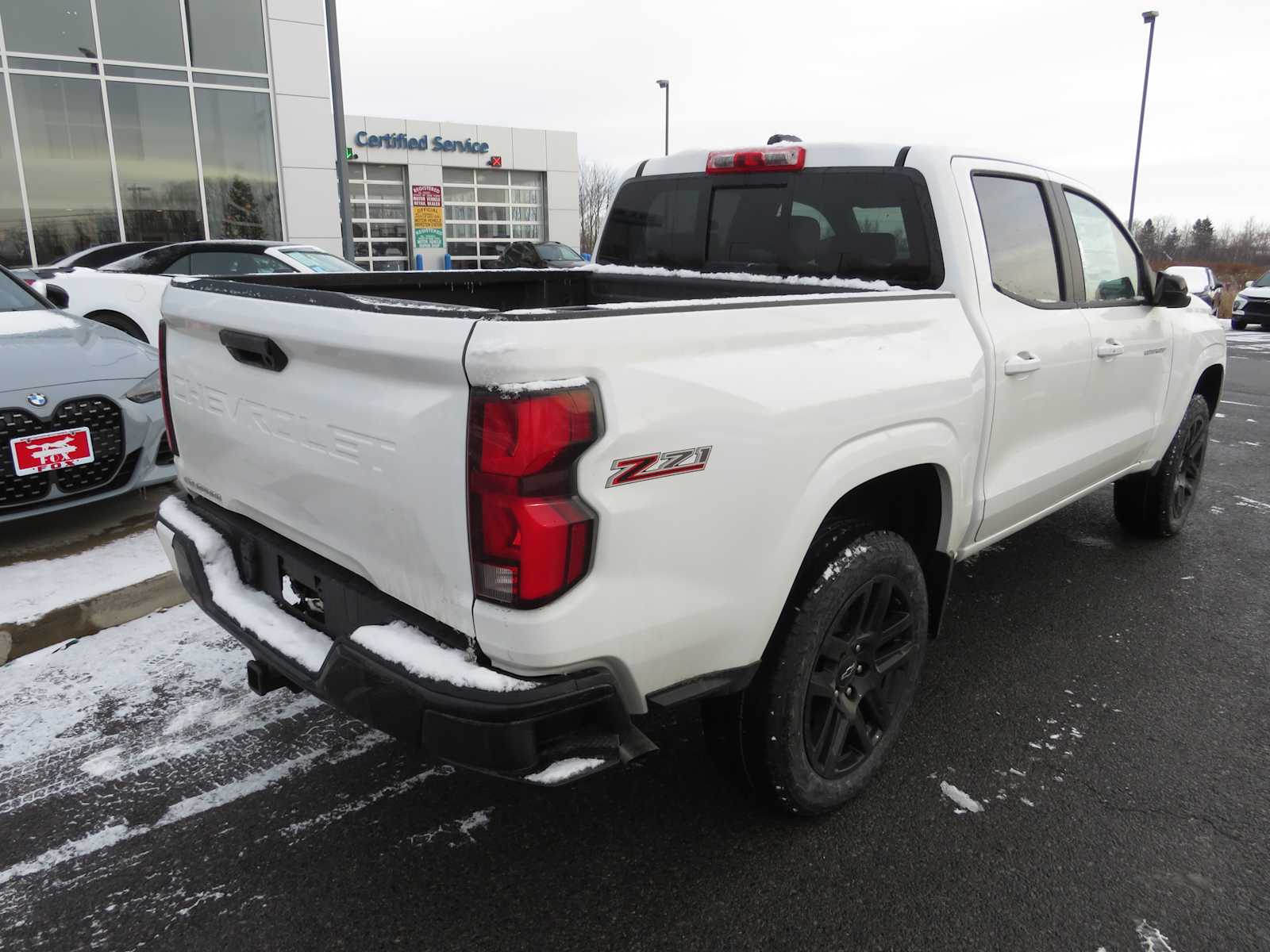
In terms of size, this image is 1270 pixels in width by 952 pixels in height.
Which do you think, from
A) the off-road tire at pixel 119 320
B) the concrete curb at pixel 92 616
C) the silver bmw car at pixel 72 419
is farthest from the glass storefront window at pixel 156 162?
the concrete curb at pixel 92 616

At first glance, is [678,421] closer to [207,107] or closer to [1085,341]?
[1085,341]

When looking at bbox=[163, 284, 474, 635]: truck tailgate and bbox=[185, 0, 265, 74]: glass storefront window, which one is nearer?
bbox=[163, 284, 474, 635]: truck tailgate


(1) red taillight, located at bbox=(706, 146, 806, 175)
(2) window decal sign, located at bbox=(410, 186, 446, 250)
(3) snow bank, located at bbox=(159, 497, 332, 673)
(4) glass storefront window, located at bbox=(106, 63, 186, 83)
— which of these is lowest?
(3) snow bank, located at bbox=(159, 497, 332, 673)

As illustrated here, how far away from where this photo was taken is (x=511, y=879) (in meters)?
2.34

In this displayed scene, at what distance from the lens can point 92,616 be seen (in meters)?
3.71

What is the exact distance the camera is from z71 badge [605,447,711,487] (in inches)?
69.6

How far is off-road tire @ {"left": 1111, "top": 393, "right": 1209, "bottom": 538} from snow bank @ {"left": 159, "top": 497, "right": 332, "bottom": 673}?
4.43 m

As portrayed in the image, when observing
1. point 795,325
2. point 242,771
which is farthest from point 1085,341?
point 242,771

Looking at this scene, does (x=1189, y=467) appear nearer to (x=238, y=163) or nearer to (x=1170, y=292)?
(x=1170, y=292)

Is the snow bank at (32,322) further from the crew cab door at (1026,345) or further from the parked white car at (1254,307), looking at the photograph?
the parked white car at (1254,307)

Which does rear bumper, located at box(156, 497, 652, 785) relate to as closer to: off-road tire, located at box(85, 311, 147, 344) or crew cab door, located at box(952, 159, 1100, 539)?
crew cab door, located at box(952, 159, 1100, 539)

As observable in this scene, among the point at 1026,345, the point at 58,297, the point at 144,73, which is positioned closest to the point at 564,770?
the point at 1026,345

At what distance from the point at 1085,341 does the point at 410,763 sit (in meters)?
3.00

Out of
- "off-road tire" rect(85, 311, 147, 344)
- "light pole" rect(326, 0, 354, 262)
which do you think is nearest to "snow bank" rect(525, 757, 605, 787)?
"off-road tire" rect(85, 311, 147, 344)
